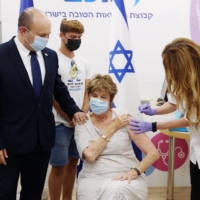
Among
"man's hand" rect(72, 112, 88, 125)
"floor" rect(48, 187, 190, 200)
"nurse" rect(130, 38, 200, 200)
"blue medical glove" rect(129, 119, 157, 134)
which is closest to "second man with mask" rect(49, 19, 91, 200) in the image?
"man's hand" rect(72, 112, 88, 125)

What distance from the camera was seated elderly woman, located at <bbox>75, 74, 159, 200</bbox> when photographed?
1.92m

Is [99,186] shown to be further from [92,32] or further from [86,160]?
[92,32]

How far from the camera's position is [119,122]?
204 cm

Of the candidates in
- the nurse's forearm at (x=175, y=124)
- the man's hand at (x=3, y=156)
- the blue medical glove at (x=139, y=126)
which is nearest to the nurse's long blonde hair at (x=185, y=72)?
the nurse's forearm at (x=175, y=124)

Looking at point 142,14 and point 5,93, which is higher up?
point 142,14

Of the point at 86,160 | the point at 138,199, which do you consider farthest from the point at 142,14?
the point at 138,199

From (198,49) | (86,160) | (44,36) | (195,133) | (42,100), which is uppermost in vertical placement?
(44,36)

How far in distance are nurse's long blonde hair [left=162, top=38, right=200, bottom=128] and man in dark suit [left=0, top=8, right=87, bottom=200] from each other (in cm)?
74

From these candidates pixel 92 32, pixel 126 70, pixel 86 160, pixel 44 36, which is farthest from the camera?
pixel 92 32

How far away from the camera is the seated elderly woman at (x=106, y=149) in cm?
192

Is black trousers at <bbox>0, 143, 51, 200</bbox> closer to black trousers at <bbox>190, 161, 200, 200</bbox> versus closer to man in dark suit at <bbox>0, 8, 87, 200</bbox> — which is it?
man in dark suit at <bbox>0, 8, 87, 200</bbox>

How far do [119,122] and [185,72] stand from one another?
0.59m

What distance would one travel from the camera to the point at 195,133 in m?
1.79

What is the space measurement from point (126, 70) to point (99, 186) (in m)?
1.12
